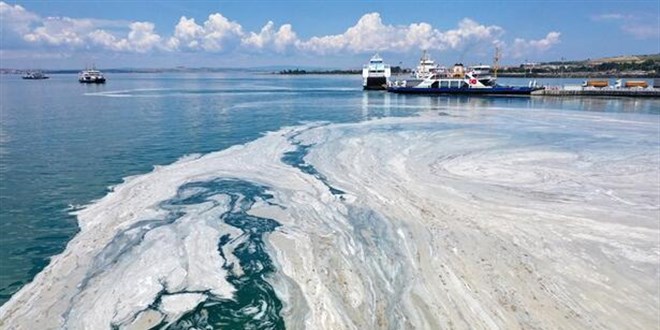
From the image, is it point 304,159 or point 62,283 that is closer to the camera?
point 62,283

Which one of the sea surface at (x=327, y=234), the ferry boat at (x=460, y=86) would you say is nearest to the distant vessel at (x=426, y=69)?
the ferry boat at (x=460, y=86)

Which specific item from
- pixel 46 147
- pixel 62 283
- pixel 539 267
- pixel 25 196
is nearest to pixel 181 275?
pixel 62 283

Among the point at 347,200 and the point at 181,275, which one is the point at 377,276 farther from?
the point at 347,200

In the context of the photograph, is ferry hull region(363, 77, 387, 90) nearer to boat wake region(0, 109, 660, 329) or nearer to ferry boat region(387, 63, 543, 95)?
ferry boat region(387, 63, 543, 95)

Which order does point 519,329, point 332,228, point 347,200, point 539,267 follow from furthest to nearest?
point 347,200 → point 332,228 → point 539,267 → point 519,329

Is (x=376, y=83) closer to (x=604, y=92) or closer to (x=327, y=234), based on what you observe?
(x=604, y=92)

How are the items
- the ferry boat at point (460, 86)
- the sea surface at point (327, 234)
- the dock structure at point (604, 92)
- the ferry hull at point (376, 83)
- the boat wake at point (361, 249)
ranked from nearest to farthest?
the boat wake at point (361, 249), the sea surface at point (327, 234), the dock structure at point (604, 92), the ferry boat at point (460, 86), the ferry hull at point (376, 83)

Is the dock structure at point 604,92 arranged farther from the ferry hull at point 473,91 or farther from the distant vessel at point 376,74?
the distant vessel at point 376,74

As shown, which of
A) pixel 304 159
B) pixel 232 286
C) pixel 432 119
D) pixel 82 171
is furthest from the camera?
pixel 432 119
